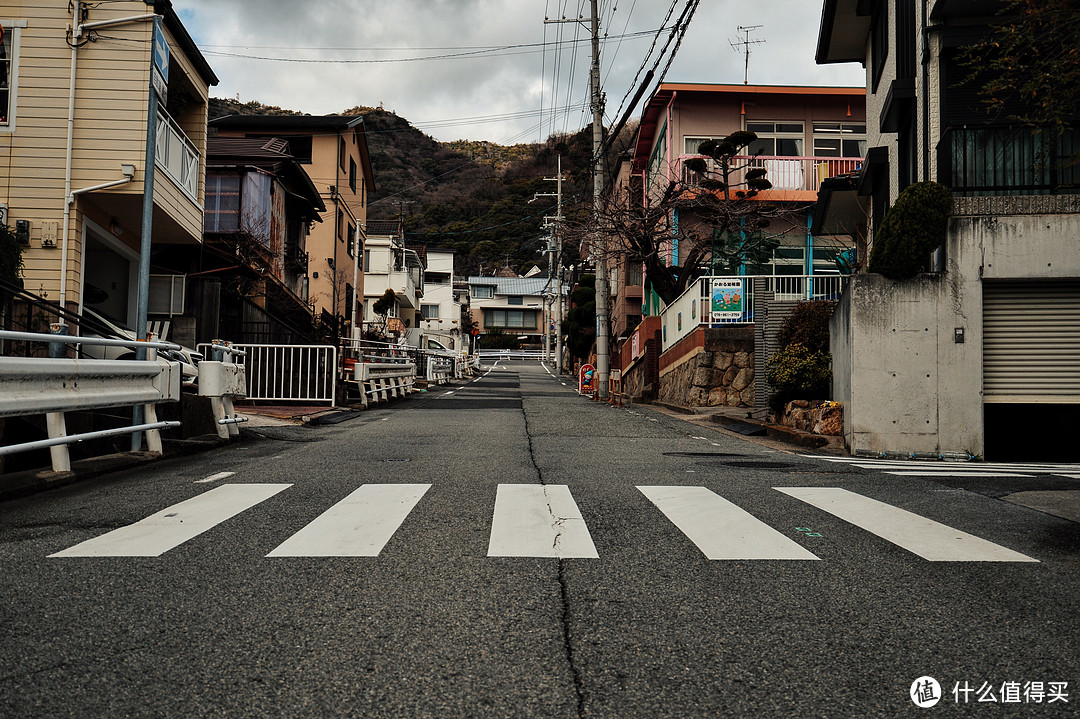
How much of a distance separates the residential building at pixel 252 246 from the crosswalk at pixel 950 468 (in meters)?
13.8

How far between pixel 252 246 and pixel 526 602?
23.1m

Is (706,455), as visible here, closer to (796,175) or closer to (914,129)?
(914,129)

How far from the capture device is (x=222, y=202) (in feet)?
86.5

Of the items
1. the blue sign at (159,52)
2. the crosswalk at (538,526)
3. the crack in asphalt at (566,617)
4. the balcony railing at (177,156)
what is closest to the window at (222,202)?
the balcony railing at (177,156)

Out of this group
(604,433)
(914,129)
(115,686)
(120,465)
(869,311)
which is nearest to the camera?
(115,686)

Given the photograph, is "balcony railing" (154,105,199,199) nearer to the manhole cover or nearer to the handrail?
the handrail

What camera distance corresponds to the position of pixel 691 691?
2715 mm

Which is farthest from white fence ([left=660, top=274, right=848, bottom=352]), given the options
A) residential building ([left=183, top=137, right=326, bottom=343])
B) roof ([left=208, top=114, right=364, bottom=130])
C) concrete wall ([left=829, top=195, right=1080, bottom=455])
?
roof ([left=208, top=114, right=364, bottom=130])

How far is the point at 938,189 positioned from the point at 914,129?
3.71 meters

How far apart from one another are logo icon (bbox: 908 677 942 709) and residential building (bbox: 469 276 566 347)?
94120 mm

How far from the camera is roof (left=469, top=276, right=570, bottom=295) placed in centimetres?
9719

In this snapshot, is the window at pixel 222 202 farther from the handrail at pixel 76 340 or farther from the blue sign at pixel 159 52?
the handrail at pixel 76 340

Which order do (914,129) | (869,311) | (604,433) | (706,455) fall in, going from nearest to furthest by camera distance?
(706,455), (869,311), (604,433), (914,129)

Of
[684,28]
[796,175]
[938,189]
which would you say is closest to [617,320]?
[796,175]
